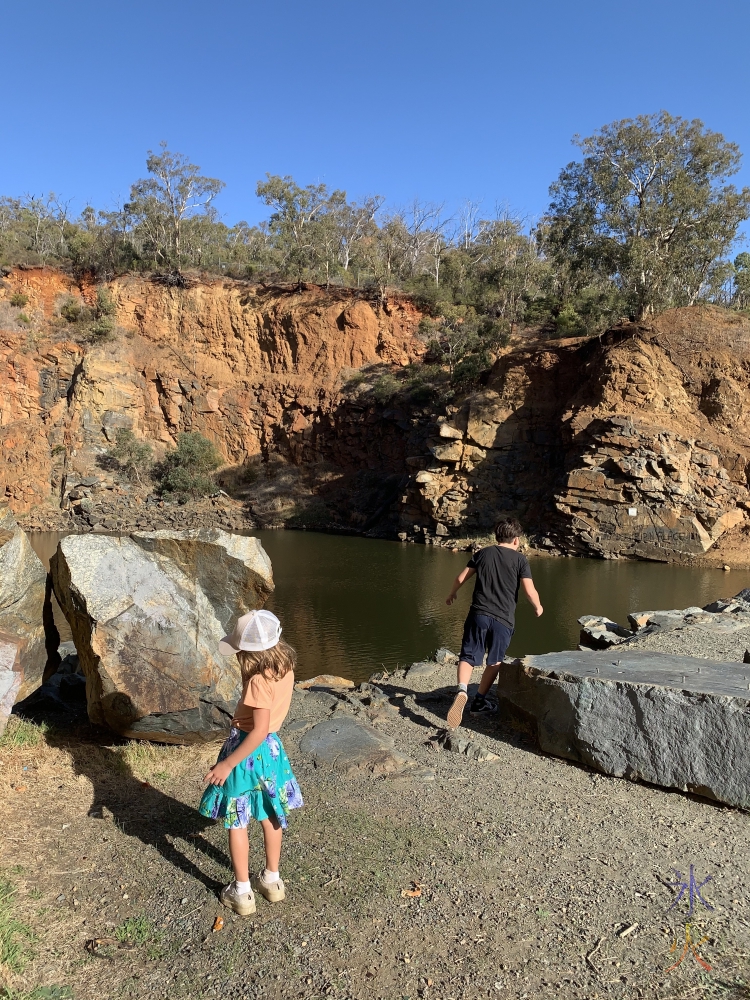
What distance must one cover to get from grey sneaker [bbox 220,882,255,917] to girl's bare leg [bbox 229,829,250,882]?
7 centimetres

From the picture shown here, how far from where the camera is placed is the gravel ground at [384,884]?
2.80 metres

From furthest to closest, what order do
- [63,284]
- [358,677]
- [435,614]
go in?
[63,284] → [435,614] → [358,677]

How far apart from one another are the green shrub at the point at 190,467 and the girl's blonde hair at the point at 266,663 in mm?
33163

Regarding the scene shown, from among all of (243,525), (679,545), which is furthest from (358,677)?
(243,525)

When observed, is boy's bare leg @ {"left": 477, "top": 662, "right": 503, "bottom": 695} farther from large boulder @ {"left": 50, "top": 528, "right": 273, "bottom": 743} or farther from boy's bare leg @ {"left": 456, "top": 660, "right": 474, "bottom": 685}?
large boulder @ {"left": 50, "top": 528, "right": 273, "bottom": 743}

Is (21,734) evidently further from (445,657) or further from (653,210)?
(653,210)

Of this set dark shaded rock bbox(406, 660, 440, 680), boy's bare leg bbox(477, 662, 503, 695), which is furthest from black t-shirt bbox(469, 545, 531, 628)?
dark shaded rock bbox(406, 660, 440, 680)

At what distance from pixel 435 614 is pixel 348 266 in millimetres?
35927

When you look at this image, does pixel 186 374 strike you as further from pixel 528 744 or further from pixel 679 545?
pixel 528 744

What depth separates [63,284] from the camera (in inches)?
1560

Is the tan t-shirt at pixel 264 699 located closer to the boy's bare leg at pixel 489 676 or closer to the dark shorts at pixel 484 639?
the dark shorts at pixel 484 639

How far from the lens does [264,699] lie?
3.18m

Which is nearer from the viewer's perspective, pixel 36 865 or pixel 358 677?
pixel 36 865

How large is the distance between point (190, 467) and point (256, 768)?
34.8m
